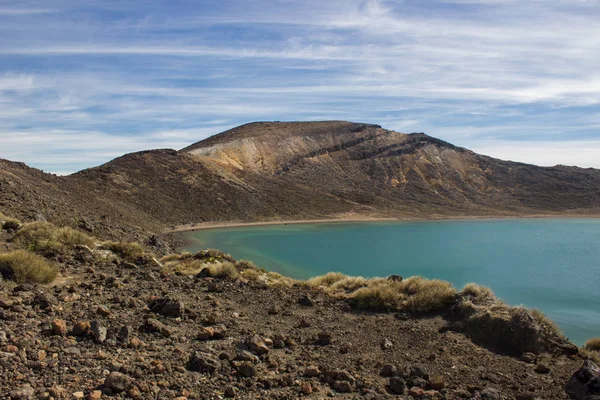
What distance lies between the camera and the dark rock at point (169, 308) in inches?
306

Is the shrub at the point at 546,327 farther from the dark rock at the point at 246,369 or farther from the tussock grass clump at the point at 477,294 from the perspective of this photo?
the dark rock at the point at 246,369

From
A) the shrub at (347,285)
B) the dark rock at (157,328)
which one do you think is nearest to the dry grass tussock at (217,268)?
the shrub at (347,285)

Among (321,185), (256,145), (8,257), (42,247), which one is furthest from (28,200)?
(256,145)

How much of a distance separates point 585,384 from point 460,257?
2883cm

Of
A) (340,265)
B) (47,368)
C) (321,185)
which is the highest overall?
(321,185)

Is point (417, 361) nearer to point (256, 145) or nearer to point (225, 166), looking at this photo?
point (225, 166)

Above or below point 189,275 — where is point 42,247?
above

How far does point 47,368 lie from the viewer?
4875 mm

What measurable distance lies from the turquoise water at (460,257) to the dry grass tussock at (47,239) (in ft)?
45.1

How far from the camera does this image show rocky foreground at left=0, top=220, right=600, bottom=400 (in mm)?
5059

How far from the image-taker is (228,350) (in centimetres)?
650

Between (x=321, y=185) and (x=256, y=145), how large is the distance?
67.5 ft

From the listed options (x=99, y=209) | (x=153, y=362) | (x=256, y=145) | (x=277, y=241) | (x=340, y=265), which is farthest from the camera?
(x=256, y=145)

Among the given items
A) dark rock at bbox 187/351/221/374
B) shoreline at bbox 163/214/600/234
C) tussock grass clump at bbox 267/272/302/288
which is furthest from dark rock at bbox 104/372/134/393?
shoreline at bbox 163/214/600/234
